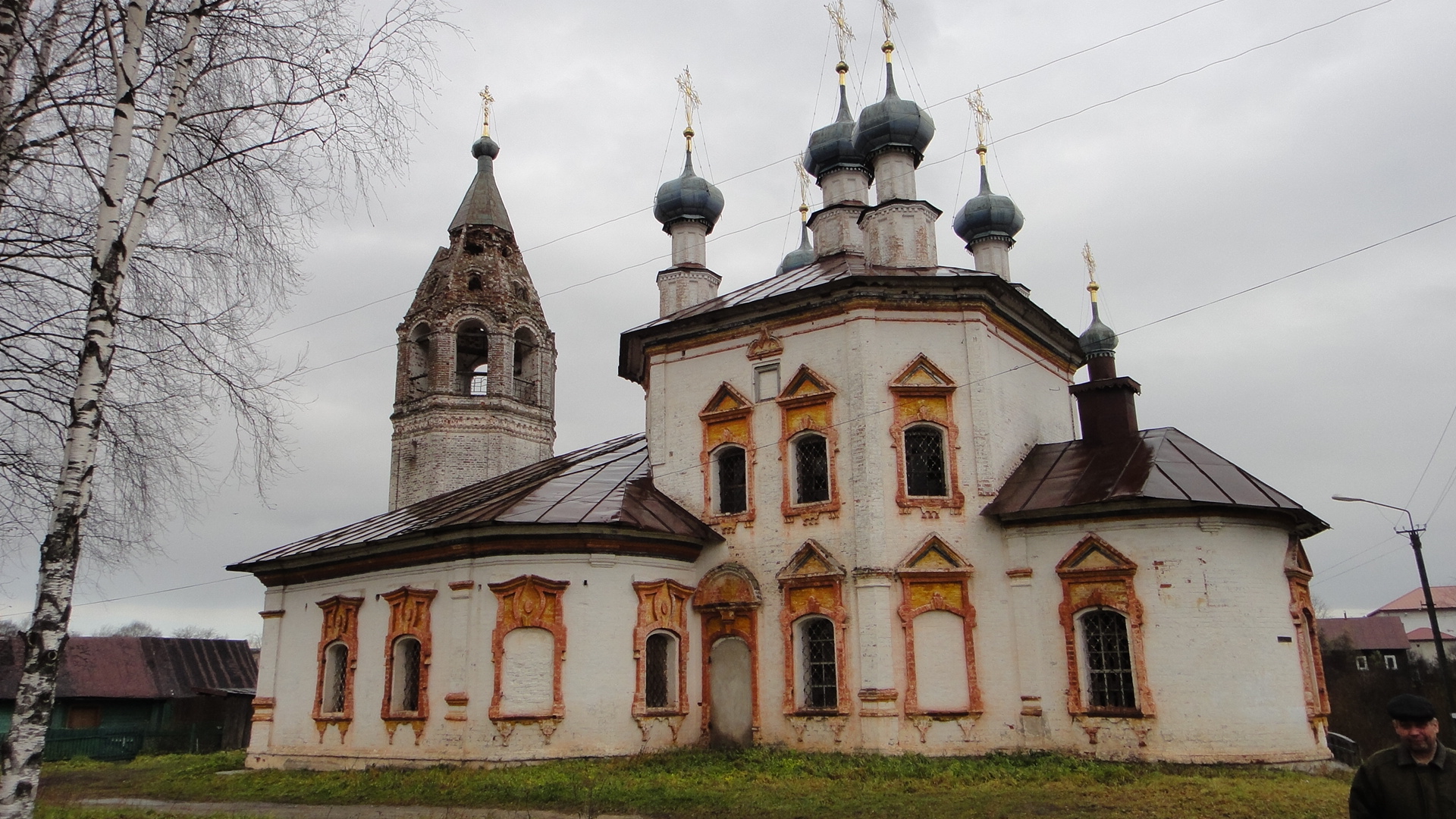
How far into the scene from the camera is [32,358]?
309 inches

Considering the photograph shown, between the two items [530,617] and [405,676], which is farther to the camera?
[405,676]

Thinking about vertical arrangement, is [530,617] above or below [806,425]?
below

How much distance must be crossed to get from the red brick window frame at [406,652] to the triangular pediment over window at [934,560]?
22.2ft

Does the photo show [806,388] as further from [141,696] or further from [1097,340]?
[141,696]

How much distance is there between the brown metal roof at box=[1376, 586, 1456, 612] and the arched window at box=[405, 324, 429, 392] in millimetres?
67304

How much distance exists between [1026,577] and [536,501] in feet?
22.8

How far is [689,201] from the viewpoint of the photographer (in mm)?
21125

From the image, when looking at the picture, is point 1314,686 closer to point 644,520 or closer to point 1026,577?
Answer: point 1026,577

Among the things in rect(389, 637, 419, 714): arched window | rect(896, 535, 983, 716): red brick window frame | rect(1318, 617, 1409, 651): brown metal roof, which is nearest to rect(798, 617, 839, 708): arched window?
rect(896, 535, 983, 716): red brick window frame

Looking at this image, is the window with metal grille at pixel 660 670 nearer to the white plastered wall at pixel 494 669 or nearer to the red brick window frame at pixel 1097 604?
the white plastered wall at pixel 494 669

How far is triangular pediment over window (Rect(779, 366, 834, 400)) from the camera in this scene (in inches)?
609

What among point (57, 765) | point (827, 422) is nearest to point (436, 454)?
point (57, 765)

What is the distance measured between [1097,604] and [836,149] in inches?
390

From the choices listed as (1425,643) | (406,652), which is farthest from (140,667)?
(1425,643)
